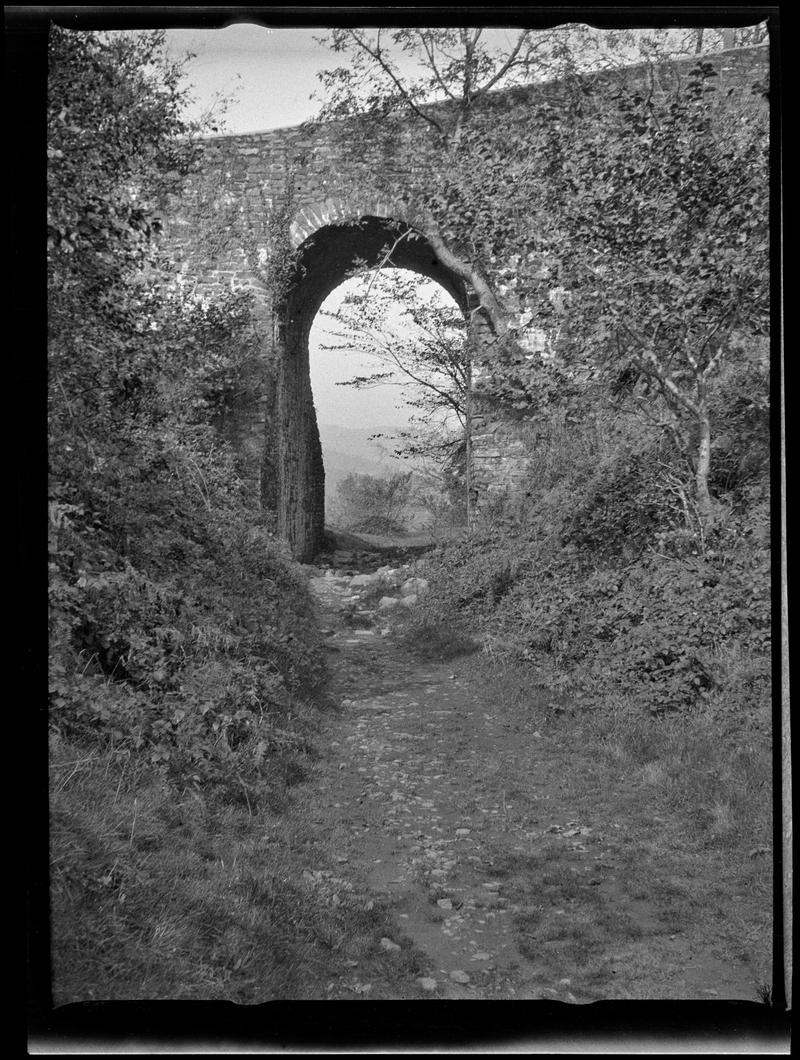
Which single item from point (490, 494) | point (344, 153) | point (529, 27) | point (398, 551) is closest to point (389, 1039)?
point (529, 27)

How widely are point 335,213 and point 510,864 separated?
5.18 m

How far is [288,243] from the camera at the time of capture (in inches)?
214

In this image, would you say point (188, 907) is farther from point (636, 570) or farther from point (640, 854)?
point (636, 570)

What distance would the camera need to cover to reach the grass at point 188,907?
6.98 ft

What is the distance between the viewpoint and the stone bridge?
4.32 m

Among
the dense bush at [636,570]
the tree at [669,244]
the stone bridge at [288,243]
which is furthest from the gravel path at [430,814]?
the stone bridge at [288,243]

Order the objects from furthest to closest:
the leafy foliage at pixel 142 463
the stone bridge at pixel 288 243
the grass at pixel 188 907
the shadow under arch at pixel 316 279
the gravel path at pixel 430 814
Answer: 1. the shadow under arch at pixel 316 279
2. the stone bridge at pixel 288 243
3. the leafy foliage at pixel 142 463
4. the gravel path at pixel 430 814
5. the grass at pixel 188 907

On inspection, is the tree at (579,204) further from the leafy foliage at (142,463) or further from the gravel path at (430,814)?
the gravel path at (430,814)

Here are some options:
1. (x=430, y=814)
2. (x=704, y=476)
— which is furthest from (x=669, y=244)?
(x=430, y=814)

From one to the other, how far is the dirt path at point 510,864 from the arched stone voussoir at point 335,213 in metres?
3.94

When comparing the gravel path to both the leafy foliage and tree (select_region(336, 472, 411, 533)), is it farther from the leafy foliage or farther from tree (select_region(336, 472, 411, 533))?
tree (select_region(336, 472, 411, 533))

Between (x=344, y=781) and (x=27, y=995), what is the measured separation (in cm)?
191

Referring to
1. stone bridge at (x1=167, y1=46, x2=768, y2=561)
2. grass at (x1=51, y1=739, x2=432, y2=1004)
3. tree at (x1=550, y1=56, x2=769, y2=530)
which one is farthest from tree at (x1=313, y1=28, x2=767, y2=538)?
grass at (x1=51, y1=739, x2=432, y2=1004)

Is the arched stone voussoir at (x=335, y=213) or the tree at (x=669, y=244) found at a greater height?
the arched stone voussoir at (x=335, y=213)
